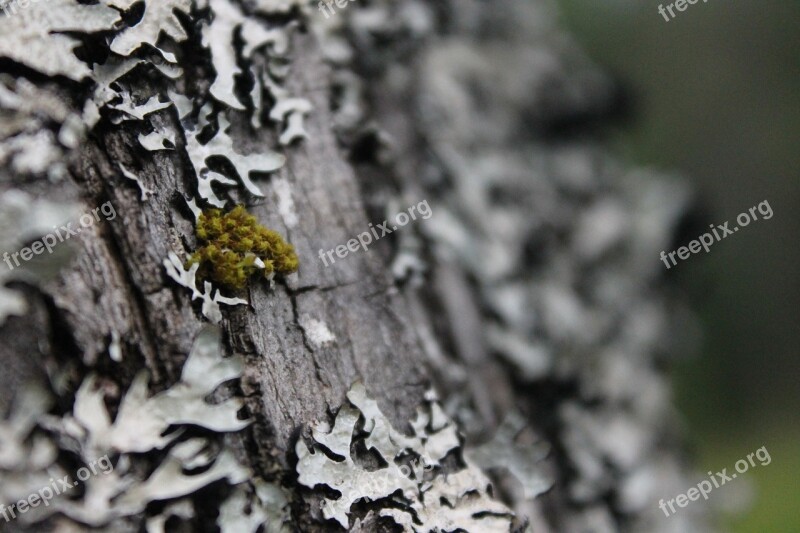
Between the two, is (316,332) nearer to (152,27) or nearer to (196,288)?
(196,288)

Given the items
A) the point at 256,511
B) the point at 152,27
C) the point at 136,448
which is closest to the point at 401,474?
the point at 256,511

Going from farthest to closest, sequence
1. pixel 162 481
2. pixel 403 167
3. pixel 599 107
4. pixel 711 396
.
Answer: pixel 711 396 < pixel 599 107 < pixel 403 167 < pixel 162 481

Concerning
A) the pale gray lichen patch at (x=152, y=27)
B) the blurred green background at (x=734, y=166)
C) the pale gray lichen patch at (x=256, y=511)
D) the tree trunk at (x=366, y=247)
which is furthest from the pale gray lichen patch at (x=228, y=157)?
the blurred green background at (x=734, y=166)

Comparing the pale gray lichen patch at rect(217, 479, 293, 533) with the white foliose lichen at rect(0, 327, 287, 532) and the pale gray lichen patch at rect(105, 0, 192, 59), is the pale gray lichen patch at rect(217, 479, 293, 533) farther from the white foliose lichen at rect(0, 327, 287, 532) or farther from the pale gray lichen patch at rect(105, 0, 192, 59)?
the pale gray lichen patch at rect(105, 0, 192, 59)

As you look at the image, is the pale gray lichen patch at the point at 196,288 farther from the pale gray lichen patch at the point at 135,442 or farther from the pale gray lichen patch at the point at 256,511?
the pale gray lichen patch at the point at 256,511

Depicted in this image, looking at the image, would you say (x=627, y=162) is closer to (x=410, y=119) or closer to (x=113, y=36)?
(x=410, y=119)

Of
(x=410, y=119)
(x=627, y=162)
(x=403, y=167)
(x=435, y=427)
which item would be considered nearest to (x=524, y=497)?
(x=435, y=427)

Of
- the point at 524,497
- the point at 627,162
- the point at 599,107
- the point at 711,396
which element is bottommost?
Answer: the point at 711,396

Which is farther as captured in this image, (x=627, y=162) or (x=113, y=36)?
(x=627, y=162)
